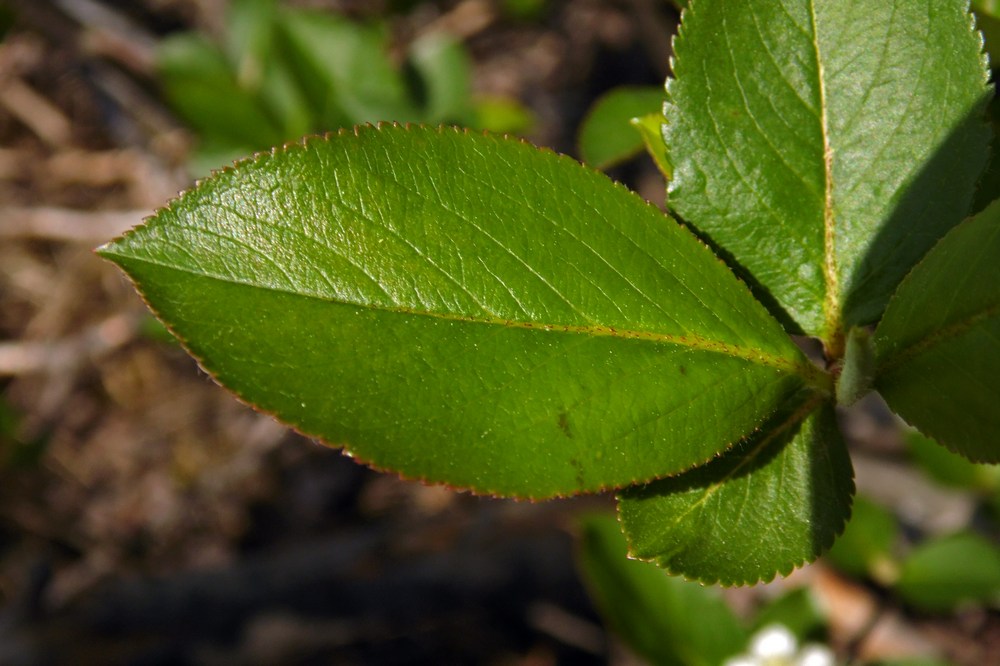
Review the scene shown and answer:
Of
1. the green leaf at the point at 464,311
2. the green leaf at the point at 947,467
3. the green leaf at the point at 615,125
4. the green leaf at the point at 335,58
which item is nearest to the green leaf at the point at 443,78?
the green leaf at the point at 335,58

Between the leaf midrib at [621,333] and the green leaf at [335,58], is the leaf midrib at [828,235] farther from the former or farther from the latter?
the green leaf at [335,58]

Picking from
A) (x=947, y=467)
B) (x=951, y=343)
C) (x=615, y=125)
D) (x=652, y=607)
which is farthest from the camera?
(x=947, y=467)

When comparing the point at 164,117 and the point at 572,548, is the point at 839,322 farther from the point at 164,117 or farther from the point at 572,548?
the point at 164,117

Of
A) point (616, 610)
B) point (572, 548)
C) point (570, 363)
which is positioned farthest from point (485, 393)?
point (572, 548)

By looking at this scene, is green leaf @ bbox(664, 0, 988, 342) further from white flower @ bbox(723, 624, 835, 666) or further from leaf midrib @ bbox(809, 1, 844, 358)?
white flower @ bbox(723, 624, 835, 666)

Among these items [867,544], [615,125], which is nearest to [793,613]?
[867,544]

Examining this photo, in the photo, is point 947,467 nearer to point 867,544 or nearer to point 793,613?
point 867,544

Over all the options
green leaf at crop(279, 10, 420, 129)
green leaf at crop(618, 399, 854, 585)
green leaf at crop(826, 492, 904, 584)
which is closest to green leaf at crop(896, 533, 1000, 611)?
green leaf at crop(826, 492, 904, 584)
